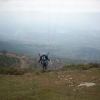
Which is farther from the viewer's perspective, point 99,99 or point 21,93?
point 21,93

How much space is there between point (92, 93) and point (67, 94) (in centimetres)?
191

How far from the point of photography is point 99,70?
23141mm

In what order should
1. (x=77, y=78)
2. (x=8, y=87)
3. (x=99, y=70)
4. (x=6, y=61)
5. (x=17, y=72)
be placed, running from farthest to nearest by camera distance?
1. (x=6, y=61)
2. (x=17, y=72)
3. (x=99, y=70)
4. (x=77, y=78)
5. (x=8, y=87)

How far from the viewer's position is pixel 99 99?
13047 millimetres

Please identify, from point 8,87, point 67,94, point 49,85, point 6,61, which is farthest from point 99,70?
point 6,61

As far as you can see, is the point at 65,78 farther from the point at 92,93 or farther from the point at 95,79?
the point at 92,93

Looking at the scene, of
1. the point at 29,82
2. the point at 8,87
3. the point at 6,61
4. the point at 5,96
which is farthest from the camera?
the point at 6,61

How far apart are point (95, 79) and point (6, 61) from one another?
319 ft

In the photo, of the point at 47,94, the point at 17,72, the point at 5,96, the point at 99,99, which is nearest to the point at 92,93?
the point at 99,99

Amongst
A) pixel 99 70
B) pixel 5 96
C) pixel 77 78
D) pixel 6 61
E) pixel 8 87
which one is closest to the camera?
pixel 5 96

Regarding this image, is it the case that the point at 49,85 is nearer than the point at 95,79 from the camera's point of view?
Yes

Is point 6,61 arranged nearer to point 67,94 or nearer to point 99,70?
point 99,70

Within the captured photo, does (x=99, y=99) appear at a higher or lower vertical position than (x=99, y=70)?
lower

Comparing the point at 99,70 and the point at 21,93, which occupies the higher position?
the point at 99,70
